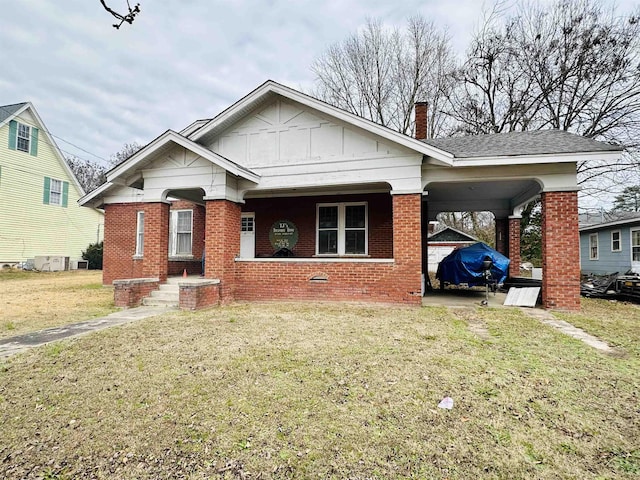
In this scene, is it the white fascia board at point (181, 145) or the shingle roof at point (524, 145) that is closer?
the shingle roof at point (524, 145)

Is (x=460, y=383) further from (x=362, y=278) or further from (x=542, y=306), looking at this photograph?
(x=542, y=306)

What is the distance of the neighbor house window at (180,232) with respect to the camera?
47.0ft

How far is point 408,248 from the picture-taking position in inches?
340

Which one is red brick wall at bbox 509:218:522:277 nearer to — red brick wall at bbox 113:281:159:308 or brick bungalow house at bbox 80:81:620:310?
brick bungalow house at bbox 80:81:620:310

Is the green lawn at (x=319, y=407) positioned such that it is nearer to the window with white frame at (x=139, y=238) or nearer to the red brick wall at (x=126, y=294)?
the red brick wall at (x=126, y=294)

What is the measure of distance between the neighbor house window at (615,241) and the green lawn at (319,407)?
1444 cm

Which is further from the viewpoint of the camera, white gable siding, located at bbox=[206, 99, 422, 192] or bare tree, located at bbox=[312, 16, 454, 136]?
bare tree, located at bbox=[312, 16, 454, 136]

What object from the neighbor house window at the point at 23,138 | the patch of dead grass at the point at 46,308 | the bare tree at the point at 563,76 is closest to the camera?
the patch of dead grass at the point at 46,308

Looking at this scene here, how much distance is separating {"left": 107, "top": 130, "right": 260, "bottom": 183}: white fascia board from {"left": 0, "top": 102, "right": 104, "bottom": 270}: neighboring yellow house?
14.6m

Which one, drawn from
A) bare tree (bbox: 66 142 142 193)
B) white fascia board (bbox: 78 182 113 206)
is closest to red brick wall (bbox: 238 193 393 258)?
white fascia board (bbox: 78 182 113 206)

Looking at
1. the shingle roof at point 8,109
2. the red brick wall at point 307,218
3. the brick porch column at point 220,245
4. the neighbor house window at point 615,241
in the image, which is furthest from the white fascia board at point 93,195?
the neighbor house window at point 615,241

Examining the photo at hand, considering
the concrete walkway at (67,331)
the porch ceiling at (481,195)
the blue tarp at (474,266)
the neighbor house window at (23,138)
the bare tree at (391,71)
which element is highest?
the bare tree at (391,71)

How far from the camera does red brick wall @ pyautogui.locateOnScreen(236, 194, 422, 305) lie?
862 cm

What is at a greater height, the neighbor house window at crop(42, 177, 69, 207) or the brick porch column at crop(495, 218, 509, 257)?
the neighbor house window at crop(42, 177, 69, 207)
